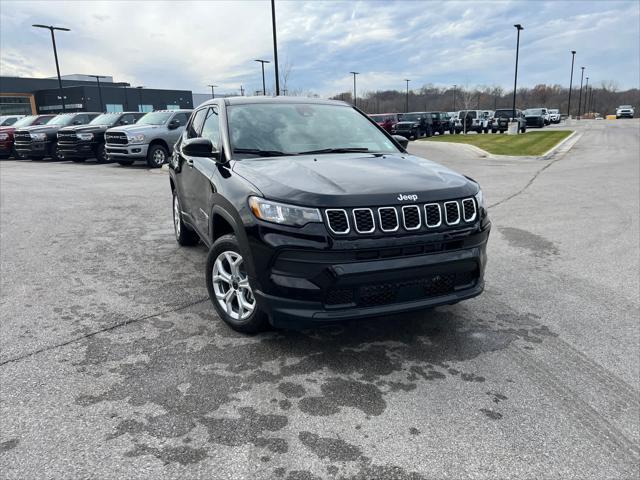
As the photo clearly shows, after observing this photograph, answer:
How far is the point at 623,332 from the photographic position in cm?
392

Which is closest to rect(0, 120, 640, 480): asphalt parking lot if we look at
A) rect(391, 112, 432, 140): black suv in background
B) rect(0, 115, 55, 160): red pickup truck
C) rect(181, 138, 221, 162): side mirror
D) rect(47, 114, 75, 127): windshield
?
rect(181, 138, 221, 162): side mirror

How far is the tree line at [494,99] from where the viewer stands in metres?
91.2

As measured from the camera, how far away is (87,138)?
62.0 ft

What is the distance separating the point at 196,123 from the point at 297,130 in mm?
1755

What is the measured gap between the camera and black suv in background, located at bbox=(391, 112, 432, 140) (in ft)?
108

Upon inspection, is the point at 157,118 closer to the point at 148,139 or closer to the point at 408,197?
the point at 148,139

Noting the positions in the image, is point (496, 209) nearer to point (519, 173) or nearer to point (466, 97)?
point (519, 173)

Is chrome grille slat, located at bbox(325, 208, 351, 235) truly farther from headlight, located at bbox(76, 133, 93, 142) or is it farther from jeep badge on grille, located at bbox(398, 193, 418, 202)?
headlight, located at bbox(76, 133, 93, 142)

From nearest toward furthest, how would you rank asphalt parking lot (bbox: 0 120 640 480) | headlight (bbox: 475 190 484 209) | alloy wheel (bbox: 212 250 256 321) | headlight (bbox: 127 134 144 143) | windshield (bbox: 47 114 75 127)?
asphalt parking lot (bbox: 0 120 640 480) → headlight (bbox: 475 190 484 209) → alloy wheel (bbox: 212 250 256 321) → headlight (bbox: 127 134 144 143) → windshield (bbox: 47 114 75 127)

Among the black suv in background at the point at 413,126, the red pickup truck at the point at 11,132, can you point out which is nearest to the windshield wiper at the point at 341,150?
the red pickup truck at the point at 11,132

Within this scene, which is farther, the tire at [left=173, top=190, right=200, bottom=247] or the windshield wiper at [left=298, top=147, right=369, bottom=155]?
the tire at [left=173, top=190, right=200, bottom=247]

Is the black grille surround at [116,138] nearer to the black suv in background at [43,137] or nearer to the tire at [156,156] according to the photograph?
the tire at [156,156]

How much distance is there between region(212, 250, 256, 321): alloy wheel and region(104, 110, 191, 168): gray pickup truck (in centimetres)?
1358

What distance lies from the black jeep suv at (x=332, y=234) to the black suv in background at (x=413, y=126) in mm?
29582
